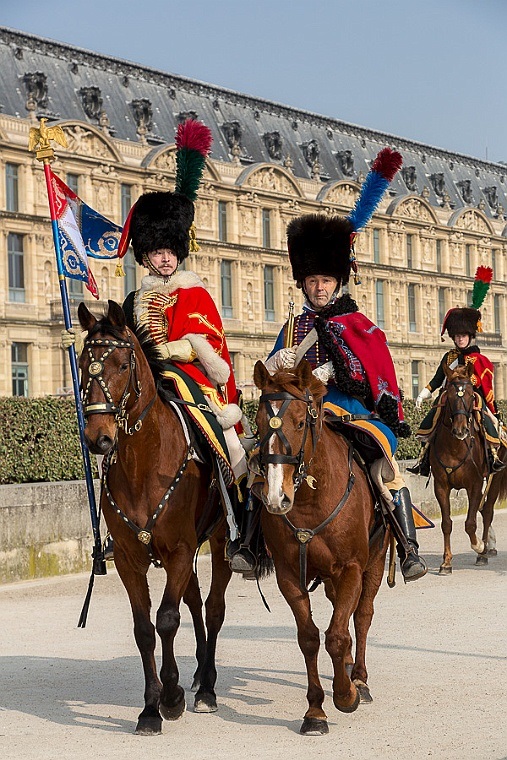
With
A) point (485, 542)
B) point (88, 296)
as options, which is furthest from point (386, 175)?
point (88, 296)

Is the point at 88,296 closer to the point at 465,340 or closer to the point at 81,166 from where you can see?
the point at 81,166

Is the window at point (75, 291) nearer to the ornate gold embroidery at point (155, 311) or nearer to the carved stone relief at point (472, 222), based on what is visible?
the carved stone relief at point (472, 222)

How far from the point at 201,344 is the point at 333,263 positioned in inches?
36.6

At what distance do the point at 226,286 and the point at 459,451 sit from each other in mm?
37800

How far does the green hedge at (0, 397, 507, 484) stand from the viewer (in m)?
13.4

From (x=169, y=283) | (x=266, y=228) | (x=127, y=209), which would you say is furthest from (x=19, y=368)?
(x=169, y=283)

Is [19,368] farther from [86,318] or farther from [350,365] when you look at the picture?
[86,318]

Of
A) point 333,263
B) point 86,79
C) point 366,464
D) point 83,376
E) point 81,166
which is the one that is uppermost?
point 86,79

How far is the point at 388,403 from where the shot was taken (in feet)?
23.2

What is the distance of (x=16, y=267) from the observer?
42031 mm

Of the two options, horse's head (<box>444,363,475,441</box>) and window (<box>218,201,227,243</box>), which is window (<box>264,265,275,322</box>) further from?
horse's head (<box>444,363,475,441</box>)

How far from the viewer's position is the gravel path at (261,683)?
577 cm

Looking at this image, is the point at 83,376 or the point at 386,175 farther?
the point at 386,175

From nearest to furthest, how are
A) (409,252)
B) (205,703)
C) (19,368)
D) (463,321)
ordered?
1. (205,703)
2. (463,321)
3. (19,368)
4. (409,252)
